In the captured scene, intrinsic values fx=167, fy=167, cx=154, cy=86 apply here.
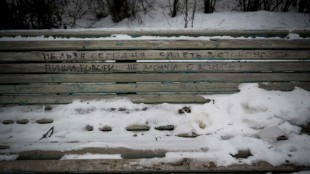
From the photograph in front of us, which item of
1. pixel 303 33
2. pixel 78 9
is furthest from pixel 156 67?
pixel 78 9

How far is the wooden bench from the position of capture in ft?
7.13

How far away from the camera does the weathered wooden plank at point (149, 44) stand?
7.05 ft

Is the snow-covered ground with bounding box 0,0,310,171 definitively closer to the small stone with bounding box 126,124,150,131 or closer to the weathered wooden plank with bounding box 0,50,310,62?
the small stone with bounding box 126,124,150,131

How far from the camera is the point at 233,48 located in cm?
219

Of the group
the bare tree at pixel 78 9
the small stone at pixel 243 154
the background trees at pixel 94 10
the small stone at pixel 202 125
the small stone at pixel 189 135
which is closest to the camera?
the small stone at pixel 243 154

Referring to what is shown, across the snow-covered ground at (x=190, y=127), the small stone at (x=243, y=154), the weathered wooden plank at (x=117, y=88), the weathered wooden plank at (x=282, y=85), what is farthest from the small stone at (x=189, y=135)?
the weathered wooden plank at (x=282, y=85)

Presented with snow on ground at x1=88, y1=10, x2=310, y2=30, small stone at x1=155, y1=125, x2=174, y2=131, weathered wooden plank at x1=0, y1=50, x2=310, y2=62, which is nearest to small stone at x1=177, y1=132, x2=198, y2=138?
small stone at x1=155, y1=125, x2=174, y2=131

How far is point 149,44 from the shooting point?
216cm

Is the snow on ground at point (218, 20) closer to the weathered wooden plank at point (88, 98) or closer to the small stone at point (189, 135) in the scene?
the weathered wooden plank at point (88, 98)

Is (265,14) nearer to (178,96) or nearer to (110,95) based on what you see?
(178,96)

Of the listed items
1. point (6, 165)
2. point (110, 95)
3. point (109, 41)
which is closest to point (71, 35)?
point (109, 41)

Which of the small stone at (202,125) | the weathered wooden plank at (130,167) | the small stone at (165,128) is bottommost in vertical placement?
the weathered wooden plank at (130,167)

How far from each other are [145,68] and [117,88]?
1.56ft

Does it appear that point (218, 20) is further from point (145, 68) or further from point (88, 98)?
point (88, 98)
